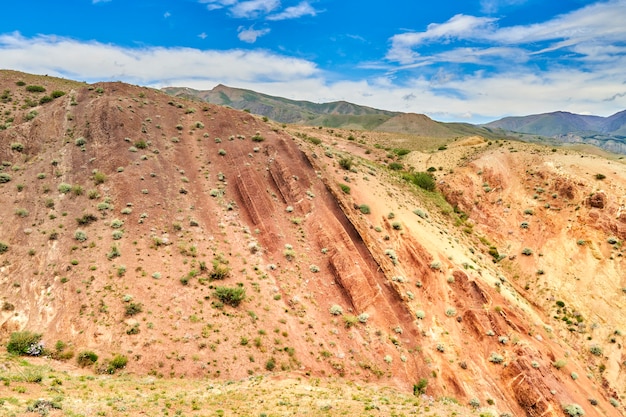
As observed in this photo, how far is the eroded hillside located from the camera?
20250 mm

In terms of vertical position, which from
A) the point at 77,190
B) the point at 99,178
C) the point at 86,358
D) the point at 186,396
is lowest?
the point at 186,396

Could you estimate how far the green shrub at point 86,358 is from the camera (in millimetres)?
17172

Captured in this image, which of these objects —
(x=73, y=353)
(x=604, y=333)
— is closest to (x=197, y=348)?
(x=73, y=353)

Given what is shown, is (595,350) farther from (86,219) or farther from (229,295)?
(86,219)

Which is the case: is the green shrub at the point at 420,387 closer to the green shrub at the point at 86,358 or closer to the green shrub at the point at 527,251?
the green shrub at the point at 86,358

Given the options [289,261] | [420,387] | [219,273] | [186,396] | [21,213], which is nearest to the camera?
[186,396]

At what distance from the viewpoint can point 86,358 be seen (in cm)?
1736

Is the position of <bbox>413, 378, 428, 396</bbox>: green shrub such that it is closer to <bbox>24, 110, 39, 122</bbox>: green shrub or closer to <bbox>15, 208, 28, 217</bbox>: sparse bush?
<bbox>15, 208, 28, 217</bbox>: sparse bush

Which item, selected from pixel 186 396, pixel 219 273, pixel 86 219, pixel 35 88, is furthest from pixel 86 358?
pixel 35 88

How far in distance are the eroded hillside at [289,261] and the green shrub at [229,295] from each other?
128 millimetres

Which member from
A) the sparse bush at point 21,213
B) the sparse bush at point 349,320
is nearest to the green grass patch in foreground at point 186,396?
the sparse bush at point 349,320

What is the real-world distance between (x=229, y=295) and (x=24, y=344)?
10644 mm

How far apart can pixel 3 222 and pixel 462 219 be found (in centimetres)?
4306

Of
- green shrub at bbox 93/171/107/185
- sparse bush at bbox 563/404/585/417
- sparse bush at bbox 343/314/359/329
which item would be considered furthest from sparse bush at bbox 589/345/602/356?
green shrub at bbox 93/171/107/185
